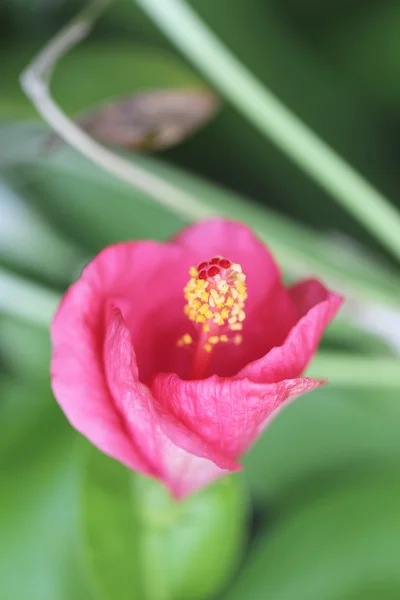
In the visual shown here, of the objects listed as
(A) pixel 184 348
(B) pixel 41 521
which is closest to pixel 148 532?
(B) pixel 41 521

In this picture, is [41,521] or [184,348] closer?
[184,348]

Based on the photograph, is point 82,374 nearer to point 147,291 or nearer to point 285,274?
point 147,291

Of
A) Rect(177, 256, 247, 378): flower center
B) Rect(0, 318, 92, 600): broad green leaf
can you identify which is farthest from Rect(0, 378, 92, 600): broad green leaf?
Rect(177, 256, 247, 378): flower center

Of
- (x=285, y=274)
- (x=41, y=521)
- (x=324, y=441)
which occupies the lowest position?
(x=41, y=521)

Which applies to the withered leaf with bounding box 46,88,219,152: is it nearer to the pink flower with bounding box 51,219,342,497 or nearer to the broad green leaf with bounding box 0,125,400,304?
the broad green leaf with bounding box 0,125,400,304

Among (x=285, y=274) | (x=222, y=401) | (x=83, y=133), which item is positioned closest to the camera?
(x=222, y=401)

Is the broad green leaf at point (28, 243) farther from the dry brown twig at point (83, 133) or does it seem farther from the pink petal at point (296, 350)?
the pink petal at point (296, 350)

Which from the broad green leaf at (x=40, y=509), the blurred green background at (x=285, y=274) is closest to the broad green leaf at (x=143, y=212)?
the blurred green background at (x=285, y=274)
